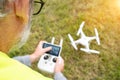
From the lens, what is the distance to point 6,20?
105cm

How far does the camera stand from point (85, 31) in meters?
2.95

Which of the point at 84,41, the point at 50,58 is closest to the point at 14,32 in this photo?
the point at 50,58

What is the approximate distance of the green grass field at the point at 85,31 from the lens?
2.80 m

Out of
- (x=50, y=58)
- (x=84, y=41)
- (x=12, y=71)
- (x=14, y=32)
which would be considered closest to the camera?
(x=12, y=71)

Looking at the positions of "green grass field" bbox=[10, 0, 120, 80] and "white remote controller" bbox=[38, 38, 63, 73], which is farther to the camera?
"green grass field" bbox=[10, 0, 120, 80]

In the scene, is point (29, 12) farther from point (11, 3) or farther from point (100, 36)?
point (100, 36)

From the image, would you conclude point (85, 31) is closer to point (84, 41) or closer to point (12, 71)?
point (84, 41)

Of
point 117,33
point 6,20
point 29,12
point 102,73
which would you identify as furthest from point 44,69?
point 6,20

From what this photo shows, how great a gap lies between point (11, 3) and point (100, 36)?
1942 mm

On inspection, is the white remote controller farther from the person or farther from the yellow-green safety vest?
the yellow-green safety vest

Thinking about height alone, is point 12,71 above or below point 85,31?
above

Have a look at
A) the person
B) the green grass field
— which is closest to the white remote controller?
the green grass field

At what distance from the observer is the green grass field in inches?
110

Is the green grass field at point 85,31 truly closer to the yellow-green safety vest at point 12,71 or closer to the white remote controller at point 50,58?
the white remote controller at point 50,58
